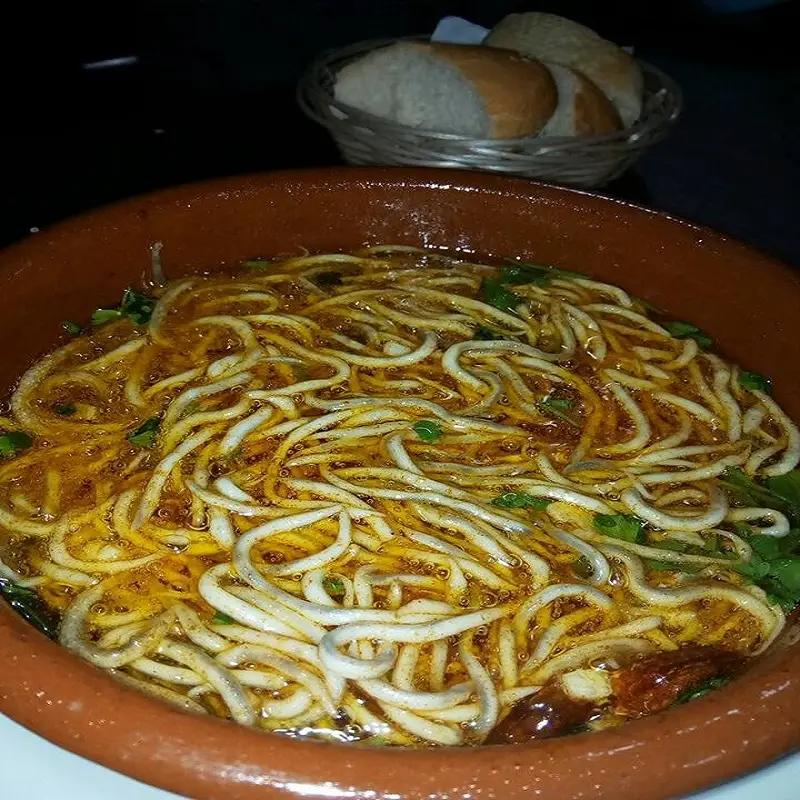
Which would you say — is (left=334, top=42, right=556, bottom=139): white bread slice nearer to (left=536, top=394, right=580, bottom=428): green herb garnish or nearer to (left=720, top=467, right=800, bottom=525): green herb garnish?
(left=536, top=394, right=580, bottom=428): green herb garnish

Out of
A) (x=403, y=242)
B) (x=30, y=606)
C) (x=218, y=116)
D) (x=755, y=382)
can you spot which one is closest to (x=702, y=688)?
(x=755, y=382)

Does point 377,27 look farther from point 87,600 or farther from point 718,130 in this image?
point 87,600

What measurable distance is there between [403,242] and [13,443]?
3.65 feet

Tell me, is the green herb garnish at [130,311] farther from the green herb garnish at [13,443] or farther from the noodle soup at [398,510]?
the green herb garnish at [13,443]

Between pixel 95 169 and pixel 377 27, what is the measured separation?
2123 mm

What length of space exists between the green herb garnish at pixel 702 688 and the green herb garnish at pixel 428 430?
640 millimetres

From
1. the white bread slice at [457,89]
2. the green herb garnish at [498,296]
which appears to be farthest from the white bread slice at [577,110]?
the green herb garnish at [498,296]

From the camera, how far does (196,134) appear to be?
154 inches

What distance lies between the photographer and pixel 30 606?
1503mm

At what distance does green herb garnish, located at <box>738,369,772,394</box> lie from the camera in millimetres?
2088

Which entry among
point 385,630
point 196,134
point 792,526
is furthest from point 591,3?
point 385,630

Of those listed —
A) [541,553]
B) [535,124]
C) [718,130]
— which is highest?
[535,124]

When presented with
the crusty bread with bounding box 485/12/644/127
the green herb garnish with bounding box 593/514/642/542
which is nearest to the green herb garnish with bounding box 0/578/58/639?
the green herb garnish with bounding box 593/514/642/542

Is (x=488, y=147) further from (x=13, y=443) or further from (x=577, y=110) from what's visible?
(x=13, y=443)
